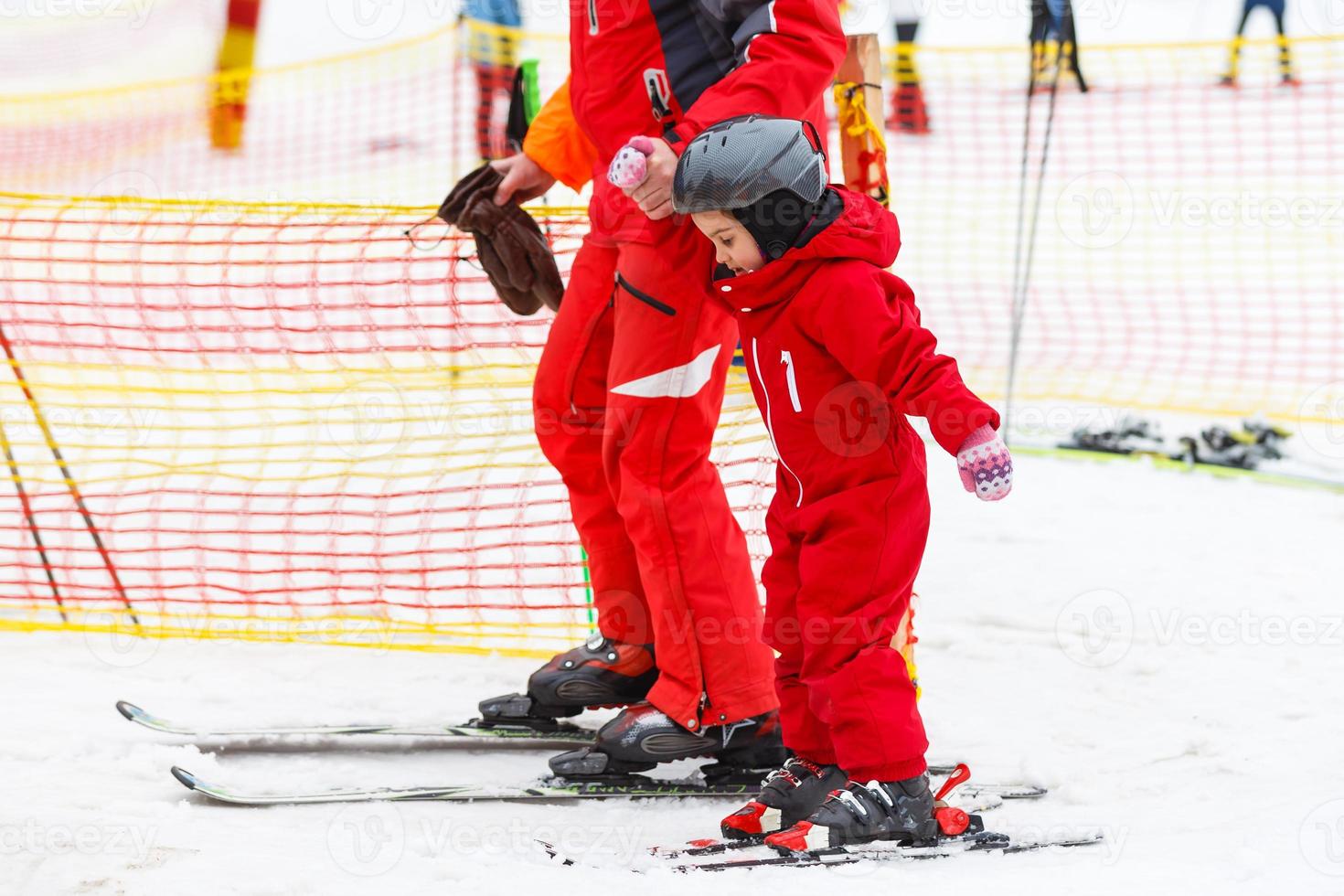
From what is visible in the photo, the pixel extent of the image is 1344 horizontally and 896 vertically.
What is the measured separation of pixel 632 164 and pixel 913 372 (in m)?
0.68

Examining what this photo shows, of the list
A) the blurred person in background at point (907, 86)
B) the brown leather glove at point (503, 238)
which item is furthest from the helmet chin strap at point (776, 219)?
the blurred person in background at point (907, 86)

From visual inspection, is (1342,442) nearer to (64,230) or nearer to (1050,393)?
(1050,393)

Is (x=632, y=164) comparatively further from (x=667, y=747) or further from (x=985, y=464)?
(x=667, y=747)

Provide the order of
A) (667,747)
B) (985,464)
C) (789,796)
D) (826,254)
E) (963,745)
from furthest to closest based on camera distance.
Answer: (963,745) → (667,747) → (789,796) → (826,254) → (985,464)

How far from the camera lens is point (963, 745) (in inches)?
132

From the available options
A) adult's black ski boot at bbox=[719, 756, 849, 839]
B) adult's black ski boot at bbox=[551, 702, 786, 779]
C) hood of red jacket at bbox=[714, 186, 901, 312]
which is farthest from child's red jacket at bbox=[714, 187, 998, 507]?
adult's black ski boot at bbox=[551, 702, 786, 779]

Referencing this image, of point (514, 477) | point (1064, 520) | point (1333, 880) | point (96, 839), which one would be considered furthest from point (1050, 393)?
point (96, 839)

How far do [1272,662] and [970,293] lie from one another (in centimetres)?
492

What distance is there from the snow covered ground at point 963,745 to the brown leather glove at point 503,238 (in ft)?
3.88

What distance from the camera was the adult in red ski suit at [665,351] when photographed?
8.87 ft

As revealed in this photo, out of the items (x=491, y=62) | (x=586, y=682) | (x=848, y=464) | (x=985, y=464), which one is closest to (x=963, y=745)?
(x=586, y=682)

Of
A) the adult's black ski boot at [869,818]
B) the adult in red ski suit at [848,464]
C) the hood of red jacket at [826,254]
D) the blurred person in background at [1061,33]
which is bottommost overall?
the adult's black ski boot at [869,818]

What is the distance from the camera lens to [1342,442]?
6125 millimetres

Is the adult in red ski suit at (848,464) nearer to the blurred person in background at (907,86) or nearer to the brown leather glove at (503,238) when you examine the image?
the brown leather glove at (503,238)
